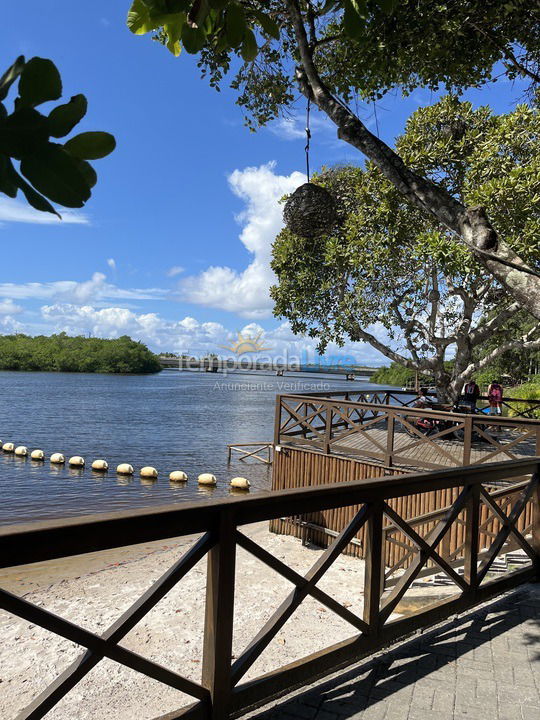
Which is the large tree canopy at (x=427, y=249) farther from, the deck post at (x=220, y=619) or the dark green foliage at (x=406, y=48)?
the deck post at (x=220, y=619)

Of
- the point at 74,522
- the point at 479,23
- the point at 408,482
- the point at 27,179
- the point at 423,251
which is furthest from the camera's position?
the point at 423,251

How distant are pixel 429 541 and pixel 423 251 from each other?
29.5ft

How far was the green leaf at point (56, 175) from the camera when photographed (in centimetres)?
82

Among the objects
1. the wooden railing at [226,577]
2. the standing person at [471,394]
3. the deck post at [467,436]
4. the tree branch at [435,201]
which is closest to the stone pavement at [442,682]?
the wooden railing at [226,577]

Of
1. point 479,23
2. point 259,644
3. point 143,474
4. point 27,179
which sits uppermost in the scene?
point 479,23

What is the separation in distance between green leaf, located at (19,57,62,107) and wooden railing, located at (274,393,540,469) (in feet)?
29.2

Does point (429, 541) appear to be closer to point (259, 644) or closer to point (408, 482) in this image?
point (408, 482)

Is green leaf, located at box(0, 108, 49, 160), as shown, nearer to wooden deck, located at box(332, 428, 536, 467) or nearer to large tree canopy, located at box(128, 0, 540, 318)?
large tree canopy, located at box(128, 0, 540, 318)

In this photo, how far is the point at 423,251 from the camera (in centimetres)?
1134

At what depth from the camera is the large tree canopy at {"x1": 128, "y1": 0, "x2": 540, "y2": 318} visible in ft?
12.3

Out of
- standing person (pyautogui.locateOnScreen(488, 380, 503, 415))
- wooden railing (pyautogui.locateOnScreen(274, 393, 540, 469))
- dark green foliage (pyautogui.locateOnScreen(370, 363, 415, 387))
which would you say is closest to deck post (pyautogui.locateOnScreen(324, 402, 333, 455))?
wooden railing (pyautogui.locateOnScreen(274, 393, 540, 469))

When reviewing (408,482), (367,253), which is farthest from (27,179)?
(367,253)

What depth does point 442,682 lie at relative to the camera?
2834 mm

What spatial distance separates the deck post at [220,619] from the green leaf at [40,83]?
6.06 ft
